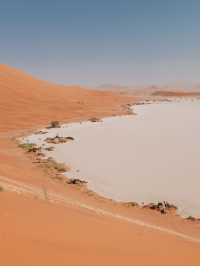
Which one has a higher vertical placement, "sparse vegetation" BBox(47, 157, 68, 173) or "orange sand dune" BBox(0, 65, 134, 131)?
"orange sand dune" BBox(0, 65, 134, 131)

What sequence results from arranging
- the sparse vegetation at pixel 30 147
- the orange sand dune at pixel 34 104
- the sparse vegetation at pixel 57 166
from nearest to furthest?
the sparse vegetation at pixel 57 166 → the sparse vegetation at pixel 30 147 → the orange sand dune at pixel 34 104

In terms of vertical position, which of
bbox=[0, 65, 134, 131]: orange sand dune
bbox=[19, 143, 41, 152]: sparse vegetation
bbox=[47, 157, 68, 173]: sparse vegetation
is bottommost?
bbox=[47, 157, 68, 173]: sparse vegetation

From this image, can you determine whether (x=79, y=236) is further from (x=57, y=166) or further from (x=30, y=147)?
(x=30, y=147)

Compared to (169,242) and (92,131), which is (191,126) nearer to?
(92,131)

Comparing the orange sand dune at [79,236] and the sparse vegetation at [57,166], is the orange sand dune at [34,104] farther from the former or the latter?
the orange sand dune at [79,236]

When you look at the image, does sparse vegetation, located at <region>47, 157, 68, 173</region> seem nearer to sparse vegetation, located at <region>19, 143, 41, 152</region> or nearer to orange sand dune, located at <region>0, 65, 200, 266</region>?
orange sand dune, located at <region>0, 65, 200, 266</region>

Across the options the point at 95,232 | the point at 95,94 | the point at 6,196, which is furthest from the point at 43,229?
the point at 95,94

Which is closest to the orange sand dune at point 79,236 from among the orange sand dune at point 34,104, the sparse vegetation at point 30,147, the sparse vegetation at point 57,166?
the sparse vegetation at point 57,166

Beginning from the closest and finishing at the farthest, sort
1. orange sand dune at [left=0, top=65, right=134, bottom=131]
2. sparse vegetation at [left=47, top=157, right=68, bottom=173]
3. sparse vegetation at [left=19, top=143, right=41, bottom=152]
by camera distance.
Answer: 1. sparse vegetation at [left=47, top=157, right=68, bottom=173]
2. sparse vegetation at [left=19, top=143, right=41, bottom=152]
3. orange sand dune at [left=0, top=65, right=134, bottom=131]

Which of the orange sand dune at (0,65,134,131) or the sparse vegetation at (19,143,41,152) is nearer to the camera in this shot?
the sparse vegetation at (19,143,41,152)

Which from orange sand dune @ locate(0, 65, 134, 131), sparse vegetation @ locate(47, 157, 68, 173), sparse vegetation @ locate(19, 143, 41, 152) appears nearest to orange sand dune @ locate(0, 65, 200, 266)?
sparse vegetation @ locate(47, 157, 68, 173)

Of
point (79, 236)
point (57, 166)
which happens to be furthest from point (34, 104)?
point (79, 236)
